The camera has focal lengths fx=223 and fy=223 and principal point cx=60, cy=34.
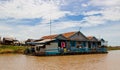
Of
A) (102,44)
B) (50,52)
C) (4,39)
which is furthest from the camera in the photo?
(4,39)

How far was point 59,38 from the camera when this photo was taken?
3453 cm

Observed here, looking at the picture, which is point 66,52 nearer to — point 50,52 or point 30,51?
point 50,52

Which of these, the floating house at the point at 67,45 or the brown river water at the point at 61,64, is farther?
the floating house at the point at 67,45

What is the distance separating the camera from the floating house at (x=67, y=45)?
32.5m

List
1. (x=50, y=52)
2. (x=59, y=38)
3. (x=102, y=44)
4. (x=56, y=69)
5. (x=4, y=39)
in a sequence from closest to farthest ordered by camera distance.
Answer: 1. (x=56, y=69)
2. (x=50, y=52)
3. (x=59, y=38)
4. (x=102, y=44)
5. (x=4, y=39)

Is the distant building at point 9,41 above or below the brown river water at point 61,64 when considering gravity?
above

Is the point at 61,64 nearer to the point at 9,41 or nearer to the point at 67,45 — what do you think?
the point at 67,45

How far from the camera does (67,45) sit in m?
36.6

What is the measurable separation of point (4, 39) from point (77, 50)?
17108mm

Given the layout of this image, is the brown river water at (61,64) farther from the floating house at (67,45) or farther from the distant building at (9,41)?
the distant building at (9,41)

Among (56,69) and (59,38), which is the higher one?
(59,38)

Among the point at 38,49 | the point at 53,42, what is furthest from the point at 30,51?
the point at 53,42

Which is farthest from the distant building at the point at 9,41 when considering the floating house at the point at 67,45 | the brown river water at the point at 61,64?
the brown river water at the point at 61,64

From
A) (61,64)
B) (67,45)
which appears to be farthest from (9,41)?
(61,64)
